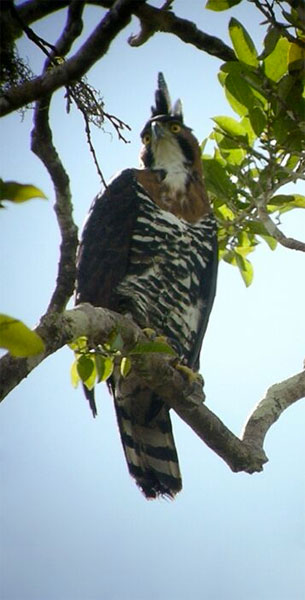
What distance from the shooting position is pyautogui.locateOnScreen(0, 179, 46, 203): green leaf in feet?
5.96

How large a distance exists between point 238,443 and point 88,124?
127cm

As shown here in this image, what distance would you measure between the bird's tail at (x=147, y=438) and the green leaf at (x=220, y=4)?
1.80m

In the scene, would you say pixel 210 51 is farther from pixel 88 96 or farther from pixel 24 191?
pixel 24 191

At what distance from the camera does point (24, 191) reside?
1.83 metres

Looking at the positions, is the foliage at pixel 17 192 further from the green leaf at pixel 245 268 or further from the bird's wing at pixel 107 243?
the green leaf at pixel 245 268

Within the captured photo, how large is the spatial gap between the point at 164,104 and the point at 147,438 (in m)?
1.88

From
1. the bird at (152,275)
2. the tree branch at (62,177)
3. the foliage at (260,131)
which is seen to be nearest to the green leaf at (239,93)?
the foliage at (260,131)

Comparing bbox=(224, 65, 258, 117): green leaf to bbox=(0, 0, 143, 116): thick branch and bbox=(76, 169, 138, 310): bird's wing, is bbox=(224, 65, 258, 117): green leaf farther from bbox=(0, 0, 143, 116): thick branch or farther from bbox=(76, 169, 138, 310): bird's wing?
bbox=(0, 0, 143, 116): thick branch

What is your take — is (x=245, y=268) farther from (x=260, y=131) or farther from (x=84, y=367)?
(x=84, y=367)

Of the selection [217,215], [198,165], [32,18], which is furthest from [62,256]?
[198,165]

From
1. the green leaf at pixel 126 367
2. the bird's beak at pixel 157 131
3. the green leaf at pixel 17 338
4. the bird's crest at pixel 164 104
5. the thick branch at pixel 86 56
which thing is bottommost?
the green leaf at pixel 17 338

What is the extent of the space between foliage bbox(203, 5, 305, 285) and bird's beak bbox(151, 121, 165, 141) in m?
0.75

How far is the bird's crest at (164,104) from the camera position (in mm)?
5281

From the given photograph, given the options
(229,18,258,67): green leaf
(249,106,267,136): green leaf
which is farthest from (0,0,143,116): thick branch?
(249,106,267,136): green leaf
